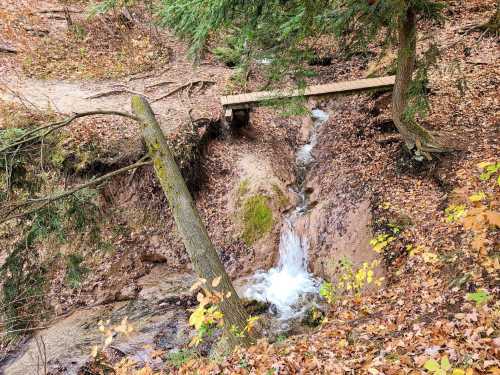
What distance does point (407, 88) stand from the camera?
7.46 meters

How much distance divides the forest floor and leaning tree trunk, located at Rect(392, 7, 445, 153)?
0.42m

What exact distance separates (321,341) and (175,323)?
3702mm

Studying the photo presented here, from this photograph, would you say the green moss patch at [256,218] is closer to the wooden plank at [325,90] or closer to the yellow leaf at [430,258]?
the wooden plank at [325,90]

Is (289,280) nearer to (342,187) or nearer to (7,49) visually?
(342,187)

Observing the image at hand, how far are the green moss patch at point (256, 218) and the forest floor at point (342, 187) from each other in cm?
30

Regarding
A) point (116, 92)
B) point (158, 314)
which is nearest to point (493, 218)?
point (158, 314)

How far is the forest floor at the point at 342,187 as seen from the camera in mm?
4074

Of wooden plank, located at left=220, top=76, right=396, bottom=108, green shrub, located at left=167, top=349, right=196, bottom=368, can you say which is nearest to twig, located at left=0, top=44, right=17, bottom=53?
wooden plank, located at left=220, top=76, right=396, bottom=108

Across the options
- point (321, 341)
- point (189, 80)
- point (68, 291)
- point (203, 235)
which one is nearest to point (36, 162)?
point (203, 235)

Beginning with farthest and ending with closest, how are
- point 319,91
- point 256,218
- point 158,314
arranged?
point 319,91
point 256,218
point 158,314

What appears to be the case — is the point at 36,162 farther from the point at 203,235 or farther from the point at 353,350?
the point at 353,350

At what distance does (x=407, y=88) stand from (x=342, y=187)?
2.62 meters

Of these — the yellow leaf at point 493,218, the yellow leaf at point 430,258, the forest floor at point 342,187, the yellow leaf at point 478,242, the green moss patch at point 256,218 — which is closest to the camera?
the yellow leaf at point 493,218

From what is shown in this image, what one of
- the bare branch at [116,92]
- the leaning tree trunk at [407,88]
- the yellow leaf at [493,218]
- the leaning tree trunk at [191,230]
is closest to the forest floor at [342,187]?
the yellow leaf at [493,218]
